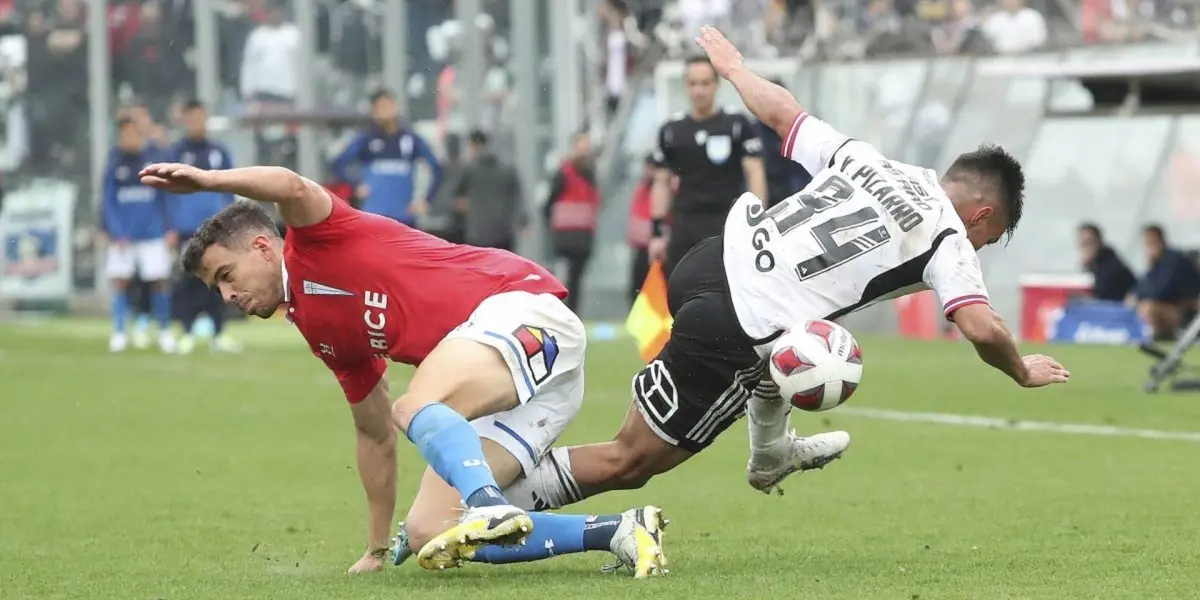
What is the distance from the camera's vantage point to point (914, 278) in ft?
21.9

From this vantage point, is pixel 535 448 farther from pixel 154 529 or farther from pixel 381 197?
pixel 381 197

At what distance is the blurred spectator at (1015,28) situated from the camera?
24344mm

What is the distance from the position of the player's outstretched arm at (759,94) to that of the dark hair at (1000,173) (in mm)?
724

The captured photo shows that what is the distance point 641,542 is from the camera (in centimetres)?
664

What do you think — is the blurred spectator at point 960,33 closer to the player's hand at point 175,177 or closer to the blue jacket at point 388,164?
the blue jacket at point 388,164

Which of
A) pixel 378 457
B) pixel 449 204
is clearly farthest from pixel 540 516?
pixel 449 204

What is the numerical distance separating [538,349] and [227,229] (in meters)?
1.10

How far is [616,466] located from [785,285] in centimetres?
89

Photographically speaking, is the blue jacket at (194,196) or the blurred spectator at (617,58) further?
the blurred spectator at (617,58)

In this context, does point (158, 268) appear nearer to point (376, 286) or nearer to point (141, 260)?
point (141, 260)

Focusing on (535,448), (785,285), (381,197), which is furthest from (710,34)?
(381,197)

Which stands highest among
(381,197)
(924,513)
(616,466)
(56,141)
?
(616,466)

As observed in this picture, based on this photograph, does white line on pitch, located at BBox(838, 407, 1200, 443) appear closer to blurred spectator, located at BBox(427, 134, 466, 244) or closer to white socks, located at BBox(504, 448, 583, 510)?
white socks, located at BBox(504, 448, 583, 510)

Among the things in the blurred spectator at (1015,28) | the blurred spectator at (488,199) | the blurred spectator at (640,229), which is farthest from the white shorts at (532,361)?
the blurred spectator at (1015,28)
